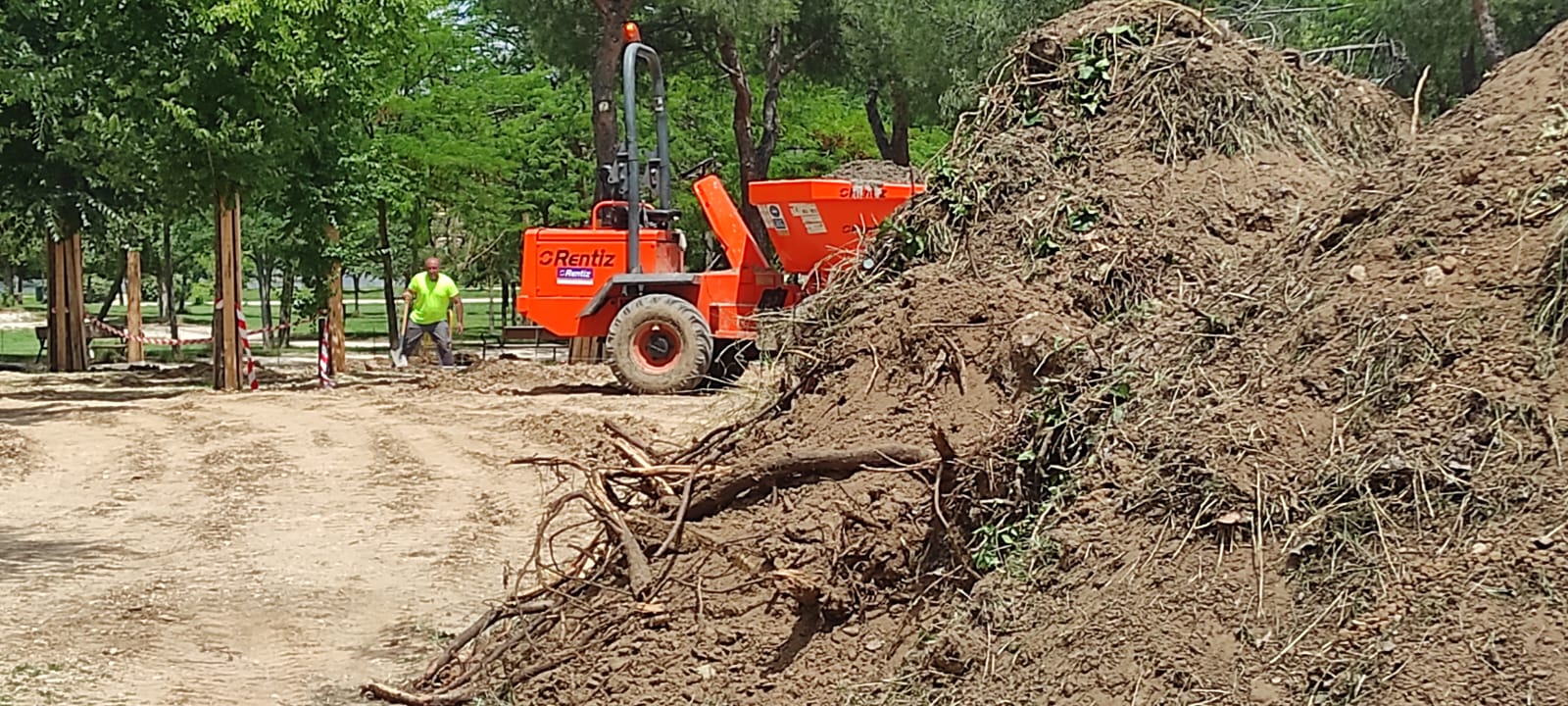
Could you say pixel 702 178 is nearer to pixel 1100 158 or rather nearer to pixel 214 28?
pixel 214 28

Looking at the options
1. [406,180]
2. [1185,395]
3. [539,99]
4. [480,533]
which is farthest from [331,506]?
[539,99]

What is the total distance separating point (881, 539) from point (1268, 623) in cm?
170

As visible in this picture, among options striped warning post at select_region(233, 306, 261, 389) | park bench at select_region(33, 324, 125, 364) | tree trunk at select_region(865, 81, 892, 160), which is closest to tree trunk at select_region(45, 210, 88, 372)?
park bench at select_region(33, 324, 125, 364)

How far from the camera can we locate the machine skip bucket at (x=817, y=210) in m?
16.4

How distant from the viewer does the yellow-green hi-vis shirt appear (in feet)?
69.8

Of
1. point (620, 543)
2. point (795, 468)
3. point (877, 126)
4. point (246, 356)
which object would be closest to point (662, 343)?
point (246, 356)

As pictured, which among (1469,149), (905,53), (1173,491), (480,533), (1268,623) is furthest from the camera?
(905,53)

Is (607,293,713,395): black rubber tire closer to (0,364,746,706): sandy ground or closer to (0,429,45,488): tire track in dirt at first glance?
(0,364,746,706): sandy ground

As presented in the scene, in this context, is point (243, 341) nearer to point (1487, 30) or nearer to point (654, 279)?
point (654, 279)

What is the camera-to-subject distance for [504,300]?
37.7 metres

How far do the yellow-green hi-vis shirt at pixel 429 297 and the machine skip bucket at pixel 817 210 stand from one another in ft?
18.9

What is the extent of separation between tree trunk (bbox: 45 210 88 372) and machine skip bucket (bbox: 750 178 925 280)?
42.3 feet

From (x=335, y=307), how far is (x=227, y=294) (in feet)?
11.8

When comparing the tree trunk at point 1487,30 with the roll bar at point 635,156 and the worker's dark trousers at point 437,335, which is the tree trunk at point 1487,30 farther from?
the worker's dark trousers at point 437,335
